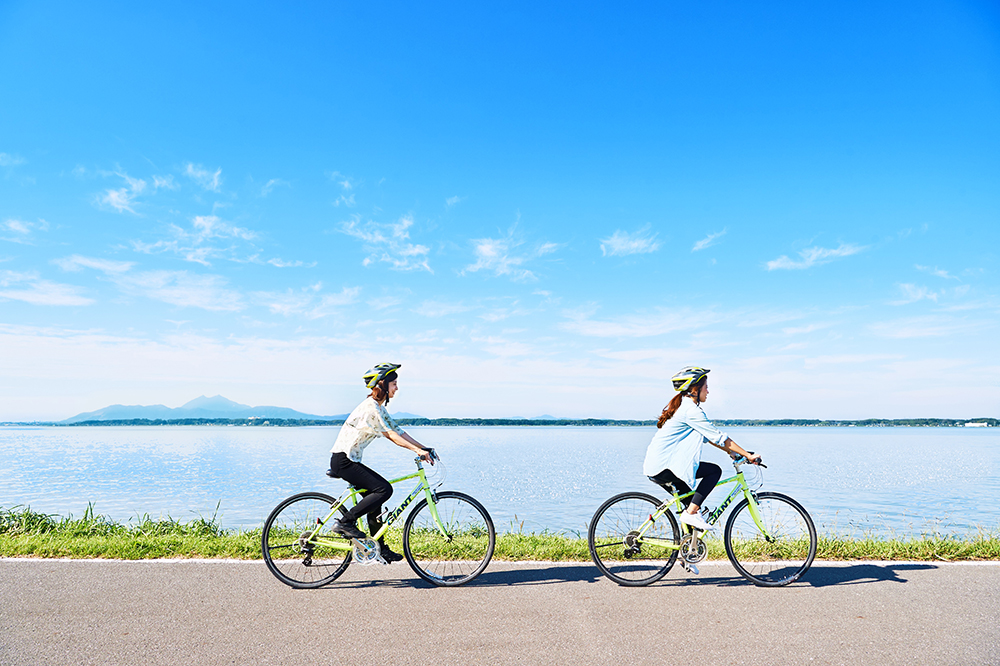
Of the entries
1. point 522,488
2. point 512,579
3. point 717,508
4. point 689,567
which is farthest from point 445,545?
point 522,488

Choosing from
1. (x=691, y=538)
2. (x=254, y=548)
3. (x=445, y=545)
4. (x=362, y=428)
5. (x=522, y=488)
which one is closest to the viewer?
(x=362, y=428)

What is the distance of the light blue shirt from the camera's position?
20.8 feet

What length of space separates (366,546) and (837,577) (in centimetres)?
475

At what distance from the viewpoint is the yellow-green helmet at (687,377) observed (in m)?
6.48

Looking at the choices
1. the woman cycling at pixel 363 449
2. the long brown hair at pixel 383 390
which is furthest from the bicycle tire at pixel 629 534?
the long brown hair at pixel 383 390

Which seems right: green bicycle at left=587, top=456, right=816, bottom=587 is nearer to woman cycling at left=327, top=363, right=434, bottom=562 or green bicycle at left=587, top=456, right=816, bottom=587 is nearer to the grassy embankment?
the grassy embankment

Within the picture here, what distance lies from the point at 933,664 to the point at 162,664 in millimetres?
5115

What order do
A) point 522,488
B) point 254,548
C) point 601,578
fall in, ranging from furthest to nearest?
point 522,488, point 254,548, point 601,578

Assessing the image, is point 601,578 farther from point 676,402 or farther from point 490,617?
point 676,402

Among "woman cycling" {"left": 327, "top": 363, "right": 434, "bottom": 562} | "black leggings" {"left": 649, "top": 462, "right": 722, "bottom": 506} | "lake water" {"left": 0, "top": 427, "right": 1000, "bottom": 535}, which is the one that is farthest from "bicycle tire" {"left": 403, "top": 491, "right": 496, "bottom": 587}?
"lake water" {"left": 0, "top": 427, "right": 1000, "bottom": 535}

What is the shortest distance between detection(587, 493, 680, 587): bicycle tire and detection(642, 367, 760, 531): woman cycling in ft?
0.75

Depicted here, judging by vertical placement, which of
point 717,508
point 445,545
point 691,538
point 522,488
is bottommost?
point 522,488

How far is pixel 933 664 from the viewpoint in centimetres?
415

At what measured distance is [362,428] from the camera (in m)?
6.11
